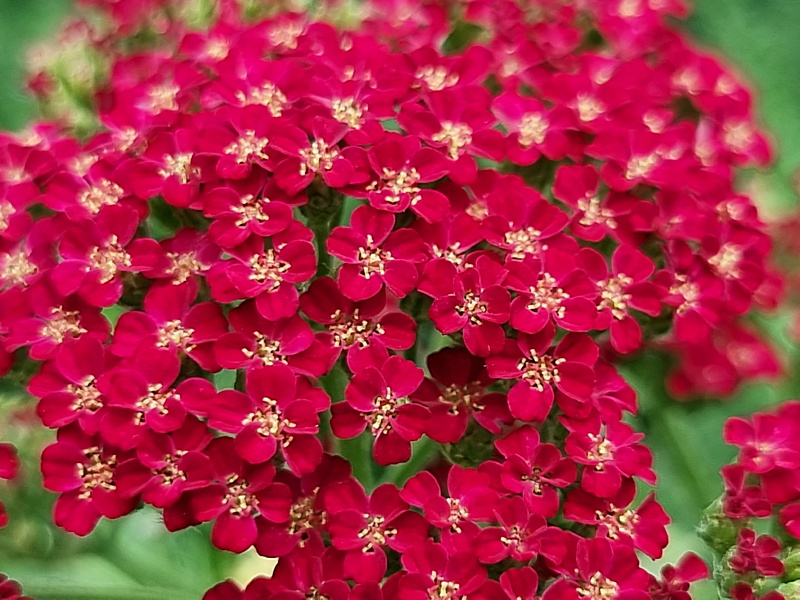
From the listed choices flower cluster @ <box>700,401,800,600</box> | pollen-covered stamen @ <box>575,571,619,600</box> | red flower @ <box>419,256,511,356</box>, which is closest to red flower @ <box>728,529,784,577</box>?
flower cluster @ <box>700,401,800,600</box>

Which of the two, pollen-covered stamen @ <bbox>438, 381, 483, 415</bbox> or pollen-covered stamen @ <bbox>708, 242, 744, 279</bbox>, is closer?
pollen-covered stamen @ <bbox>438, 381, 483, 415</bbox>

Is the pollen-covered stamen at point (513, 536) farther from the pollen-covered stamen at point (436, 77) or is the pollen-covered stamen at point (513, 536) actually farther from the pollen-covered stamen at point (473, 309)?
the pollen-covered stamen at point (436, 77)

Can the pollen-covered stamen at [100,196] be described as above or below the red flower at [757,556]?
above

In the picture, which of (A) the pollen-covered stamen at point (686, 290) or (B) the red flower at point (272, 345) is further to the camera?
(A) the pollen-covered stamen at point (686, 290)

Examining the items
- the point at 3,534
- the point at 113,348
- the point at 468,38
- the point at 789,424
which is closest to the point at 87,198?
the point at 113,348

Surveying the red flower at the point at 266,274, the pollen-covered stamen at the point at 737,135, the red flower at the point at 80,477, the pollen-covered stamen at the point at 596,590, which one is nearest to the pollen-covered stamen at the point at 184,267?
the red flower at the point at 266,274

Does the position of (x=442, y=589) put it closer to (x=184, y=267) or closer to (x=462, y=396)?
(x=462, y=396)

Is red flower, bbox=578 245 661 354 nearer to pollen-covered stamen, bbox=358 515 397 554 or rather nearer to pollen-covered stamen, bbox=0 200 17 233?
pollen-covered stamen, bbox=358 515 397 554
